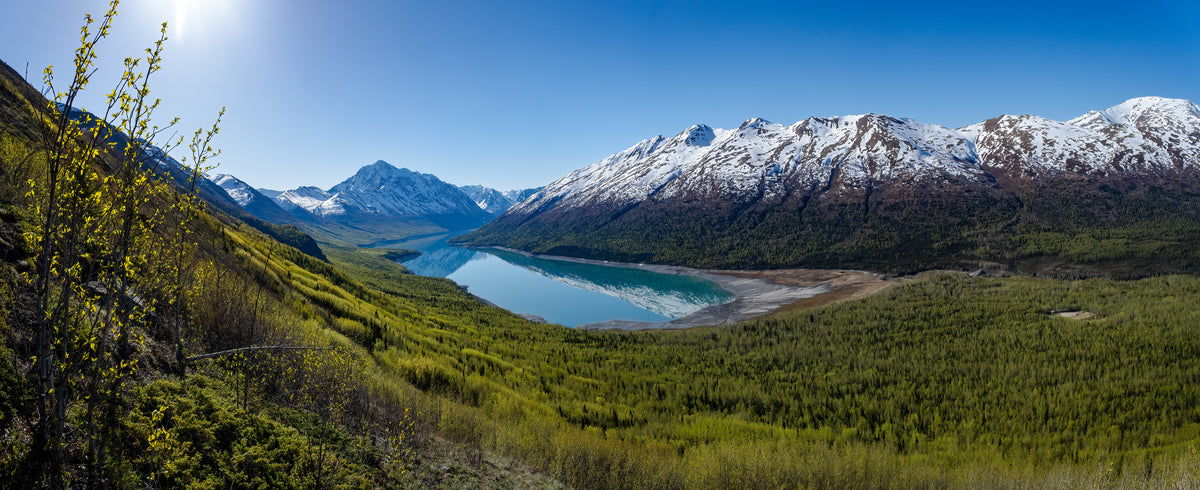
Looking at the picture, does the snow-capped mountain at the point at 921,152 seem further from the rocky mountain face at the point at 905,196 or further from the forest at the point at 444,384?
the forest at the point at 444,384

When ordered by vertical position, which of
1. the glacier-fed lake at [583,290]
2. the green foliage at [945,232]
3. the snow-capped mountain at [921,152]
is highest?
the snow-capped mountain at [921,152]

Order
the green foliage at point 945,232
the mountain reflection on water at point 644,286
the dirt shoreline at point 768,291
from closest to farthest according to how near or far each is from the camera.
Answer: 1. the dirt shoreline at point 768,291
2. the mountain reflection on water at point 644,286
3. the green foliage at point 945,232

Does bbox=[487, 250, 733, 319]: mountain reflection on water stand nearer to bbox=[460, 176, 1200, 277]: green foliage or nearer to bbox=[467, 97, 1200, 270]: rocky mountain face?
bbox=[460, 176, 1200, 277]: green foliage

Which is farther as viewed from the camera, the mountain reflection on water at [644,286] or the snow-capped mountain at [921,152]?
the snow-capped mountain at [921,152]

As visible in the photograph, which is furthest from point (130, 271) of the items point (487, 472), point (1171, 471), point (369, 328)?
point (1171, 471)

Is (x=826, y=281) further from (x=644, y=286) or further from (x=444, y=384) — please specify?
(x=444, y=384)

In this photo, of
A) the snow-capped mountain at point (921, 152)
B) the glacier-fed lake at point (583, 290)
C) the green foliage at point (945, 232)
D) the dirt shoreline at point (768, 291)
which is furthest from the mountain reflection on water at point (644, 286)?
the snow-capped mountain at point (921, 152)

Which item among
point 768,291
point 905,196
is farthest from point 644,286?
point 905,196
